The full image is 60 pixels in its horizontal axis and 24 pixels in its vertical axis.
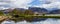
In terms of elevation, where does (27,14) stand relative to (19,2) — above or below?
below

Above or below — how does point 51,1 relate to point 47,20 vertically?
above

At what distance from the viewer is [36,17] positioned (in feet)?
3.64

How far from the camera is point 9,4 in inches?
44.1

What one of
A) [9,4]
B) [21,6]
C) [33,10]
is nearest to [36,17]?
[33,10]

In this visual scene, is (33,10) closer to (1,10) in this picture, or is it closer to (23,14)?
(23,14)

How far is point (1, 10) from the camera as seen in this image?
112 centimetres

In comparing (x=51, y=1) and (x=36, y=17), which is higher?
(x=51, y=1)

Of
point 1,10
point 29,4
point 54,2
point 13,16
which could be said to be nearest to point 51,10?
point 54,2

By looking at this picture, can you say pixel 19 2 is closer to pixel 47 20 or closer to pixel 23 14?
pixel 23 14

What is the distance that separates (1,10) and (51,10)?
455 mm

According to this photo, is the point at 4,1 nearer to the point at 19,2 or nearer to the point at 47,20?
the point at 19,2

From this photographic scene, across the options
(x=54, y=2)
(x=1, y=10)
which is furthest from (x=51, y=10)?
(x=1, y=10)

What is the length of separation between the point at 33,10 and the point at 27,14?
66 mm

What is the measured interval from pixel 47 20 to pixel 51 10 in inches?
3.8
